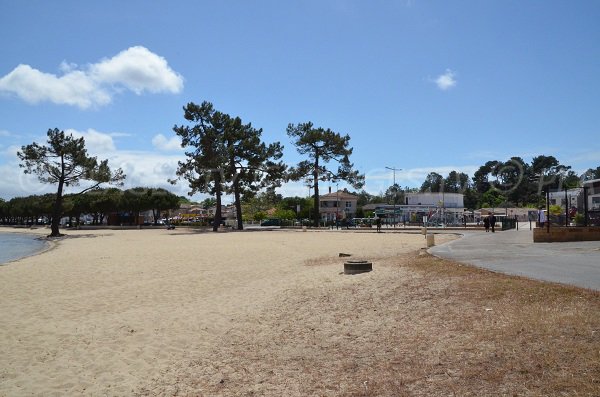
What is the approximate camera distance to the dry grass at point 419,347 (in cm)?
548

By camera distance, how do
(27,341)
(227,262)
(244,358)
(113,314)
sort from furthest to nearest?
(227,262) → (113,314) → (27,341) → (244,358)

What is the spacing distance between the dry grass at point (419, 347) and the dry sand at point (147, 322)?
7cm

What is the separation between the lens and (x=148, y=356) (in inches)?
306

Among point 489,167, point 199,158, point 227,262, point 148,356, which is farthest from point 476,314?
point 489,167

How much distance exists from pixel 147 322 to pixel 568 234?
63.0 ft

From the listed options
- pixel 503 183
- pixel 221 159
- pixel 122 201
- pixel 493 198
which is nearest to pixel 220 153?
pixel 221 159

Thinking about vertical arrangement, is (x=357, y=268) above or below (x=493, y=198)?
below

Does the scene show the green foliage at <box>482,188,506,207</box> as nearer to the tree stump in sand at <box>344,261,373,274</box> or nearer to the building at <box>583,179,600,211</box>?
the building at <box>583,179,600,211</box>

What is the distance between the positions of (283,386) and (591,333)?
3901mm

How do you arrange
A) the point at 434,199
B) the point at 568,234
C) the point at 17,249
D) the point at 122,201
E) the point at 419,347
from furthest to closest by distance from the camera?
the point at 434,199, the point at 122,201, the point at 17,249, the point at 568,234, the point at 419,347

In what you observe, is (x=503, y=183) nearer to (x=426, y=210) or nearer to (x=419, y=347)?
(x=426, y=210)

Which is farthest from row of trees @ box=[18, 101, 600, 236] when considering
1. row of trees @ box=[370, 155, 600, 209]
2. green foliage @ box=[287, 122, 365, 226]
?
row of trees @ box=[370, 155, 600, 209]

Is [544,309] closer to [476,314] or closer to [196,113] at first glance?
[476,314]

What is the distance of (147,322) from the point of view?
32.9 feet
